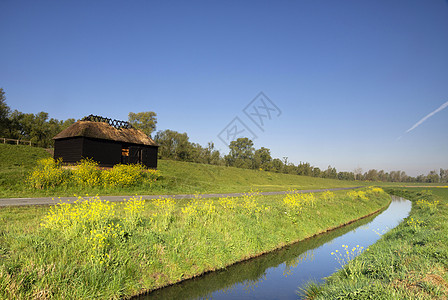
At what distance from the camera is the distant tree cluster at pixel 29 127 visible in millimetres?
57088

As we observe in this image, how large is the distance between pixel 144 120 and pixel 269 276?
2593 inches

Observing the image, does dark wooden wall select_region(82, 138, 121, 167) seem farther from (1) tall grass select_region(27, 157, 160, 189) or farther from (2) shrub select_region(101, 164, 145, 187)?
(2) shrub select_region(101, 164, 145, 187)

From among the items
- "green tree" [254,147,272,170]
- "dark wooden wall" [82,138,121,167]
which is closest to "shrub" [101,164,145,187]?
"dark wooden wall" [82,138,121,167]

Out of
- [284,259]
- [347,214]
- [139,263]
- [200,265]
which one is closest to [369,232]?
[347,214]

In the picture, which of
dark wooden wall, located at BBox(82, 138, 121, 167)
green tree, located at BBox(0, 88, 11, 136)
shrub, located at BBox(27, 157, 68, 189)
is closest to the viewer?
shrub, located at BBox(27, 157, 68, 189)

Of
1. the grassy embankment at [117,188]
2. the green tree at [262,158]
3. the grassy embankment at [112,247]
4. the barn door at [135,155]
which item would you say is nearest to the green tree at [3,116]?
the grassy embankment at [117,188]

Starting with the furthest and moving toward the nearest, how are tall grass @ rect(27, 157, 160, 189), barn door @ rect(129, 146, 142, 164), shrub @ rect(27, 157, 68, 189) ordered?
barn door @ rect(129, 146, 142, 164), tall grass @ rect(27, 157, 160, 189), shrub @ rect(27, 157, 68, 189)

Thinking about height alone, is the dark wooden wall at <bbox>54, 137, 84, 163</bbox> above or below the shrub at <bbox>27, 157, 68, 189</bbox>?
above

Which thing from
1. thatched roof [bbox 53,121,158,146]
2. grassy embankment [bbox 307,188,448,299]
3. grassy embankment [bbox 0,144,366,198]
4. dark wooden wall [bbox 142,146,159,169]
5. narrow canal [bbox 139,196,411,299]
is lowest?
narrow canal [bbox 139,196,411,299]

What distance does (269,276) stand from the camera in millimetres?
10508

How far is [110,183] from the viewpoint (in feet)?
74.3

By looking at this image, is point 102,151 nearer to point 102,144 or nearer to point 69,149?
point 102,144

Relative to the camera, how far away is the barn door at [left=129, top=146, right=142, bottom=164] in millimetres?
36750

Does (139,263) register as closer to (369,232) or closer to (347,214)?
(369,232)
